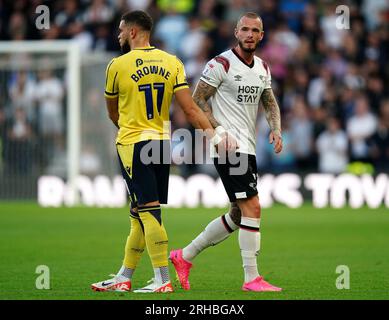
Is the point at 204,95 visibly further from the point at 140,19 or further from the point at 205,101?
the point at 140,19

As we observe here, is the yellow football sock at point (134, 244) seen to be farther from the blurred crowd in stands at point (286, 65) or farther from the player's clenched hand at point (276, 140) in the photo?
the blurred crowd in stands at point (286, 65)

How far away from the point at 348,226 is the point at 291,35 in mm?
8432

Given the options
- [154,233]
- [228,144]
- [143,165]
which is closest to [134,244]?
[154,233]

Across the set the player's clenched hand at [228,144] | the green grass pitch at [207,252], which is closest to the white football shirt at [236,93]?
the player's clenched hand at [228,144]

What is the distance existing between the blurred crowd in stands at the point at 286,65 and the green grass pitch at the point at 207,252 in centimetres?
197

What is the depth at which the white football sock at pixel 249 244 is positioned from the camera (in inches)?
381

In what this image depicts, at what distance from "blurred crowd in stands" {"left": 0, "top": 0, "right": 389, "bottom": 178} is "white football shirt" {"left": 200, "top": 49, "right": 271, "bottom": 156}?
12348mm

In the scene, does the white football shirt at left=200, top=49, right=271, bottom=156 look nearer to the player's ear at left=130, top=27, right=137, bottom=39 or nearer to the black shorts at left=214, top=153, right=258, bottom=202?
the black shorts at left=214, top=153, right=258, bottom=202

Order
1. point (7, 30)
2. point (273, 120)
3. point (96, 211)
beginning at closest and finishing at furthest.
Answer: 1. point (273, 120)
2. point (96, 211)
3. point (7, 30)

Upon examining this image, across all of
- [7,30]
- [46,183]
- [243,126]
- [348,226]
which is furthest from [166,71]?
[7,30]

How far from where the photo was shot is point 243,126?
995cm

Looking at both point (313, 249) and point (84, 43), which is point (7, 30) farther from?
point (313, 249)

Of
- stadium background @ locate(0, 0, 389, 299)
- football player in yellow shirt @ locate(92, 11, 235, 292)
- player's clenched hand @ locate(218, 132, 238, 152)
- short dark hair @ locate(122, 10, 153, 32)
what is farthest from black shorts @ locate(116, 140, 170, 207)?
stadium background @ locate(0, 0, 389, 299)

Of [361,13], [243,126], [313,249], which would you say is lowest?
[313,249]
